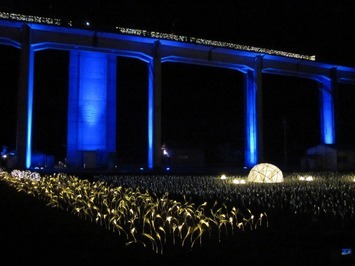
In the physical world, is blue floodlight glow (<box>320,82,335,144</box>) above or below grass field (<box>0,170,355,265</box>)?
above

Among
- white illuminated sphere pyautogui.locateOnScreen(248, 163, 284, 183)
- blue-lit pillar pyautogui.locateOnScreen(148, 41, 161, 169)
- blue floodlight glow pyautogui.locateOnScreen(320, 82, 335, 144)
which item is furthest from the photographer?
blue floodlight glow pyautogui.locateOnScreen(320, 82, 335, 144)

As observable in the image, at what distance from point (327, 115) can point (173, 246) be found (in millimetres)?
44473

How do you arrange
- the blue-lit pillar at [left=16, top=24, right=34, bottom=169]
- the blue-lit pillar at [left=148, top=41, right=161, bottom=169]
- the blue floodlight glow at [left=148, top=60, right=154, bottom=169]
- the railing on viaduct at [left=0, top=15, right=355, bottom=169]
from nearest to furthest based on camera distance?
the blue-lit pillar at [left=16, top=24, right=34, bottom=169] < the railing on viaduct at [left=0, top=15, right=355, bottom=169] < the blue-lit pillar at [left=148, top=41, right=161, bottom=169] < the blue floodlight glow at [left=148, top=60, right=154, bottom=169]

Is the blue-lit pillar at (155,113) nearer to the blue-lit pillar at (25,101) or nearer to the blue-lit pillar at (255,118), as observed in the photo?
the blue-lit pillar at (25,101)

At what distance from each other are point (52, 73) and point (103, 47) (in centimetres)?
1472

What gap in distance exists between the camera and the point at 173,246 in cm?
720

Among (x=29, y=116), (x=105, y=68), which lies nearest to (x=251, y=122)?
(x=105, y=68)

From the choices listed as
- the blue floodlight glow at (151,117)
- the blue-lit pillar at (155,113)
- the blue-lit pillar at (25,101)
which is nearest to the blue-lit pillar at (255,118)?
the blue-lit pillar at (155,113)

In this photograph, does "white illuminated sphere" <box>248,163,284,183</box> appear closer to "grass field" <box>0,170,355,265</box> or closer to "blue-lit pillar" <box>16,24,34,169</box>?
"grass field" <box>0,170,355,265</box>

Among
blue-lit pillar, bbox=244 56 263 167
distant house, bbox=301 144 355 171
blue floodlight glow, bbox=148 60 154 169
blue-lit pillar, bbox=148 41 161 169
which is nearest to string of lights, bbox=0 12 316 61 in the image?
blue-lit pillar, bbox=148 41 161 169

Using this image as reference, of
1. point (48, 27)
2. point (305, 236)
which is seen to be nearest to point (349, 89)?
point (48, 27)

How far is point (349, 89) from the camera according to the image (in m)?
56.5

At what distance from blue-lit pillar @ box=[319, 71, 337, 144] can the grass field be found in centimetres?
4038

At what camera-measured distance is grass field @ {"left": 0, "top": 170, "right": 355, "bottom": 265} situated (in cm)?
593
